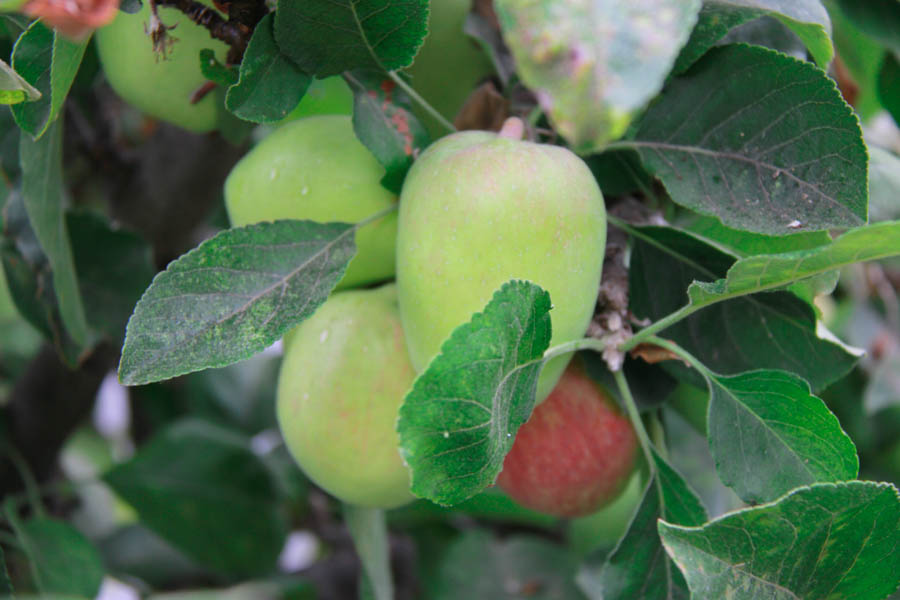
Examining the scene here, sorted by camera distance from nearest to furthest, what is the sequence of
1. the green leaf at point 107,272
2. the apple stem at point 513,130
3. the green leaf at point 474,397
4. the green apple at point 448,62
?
the green leaf at point 474,397 < the apple stem at point 513,130 < the green apple at point 448,62 < the green leaf at point 107,272

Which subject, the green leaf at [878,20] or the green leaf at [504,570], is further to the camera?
the green leaf at [504,570]

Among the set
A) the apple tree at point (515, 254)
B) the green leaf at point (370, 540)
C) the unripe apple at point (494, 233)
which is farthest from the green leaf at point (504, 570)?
the unripe apple at point (494, 233)

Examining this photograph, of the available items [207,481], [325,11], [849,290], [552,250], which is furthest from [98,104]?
[849,290]

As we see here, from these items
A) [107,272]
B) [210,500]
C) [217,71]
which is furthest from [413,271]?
[210,500]

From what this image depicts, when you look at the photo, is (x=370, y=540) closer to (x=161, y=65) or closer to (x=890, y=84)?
(x=161, y=65)

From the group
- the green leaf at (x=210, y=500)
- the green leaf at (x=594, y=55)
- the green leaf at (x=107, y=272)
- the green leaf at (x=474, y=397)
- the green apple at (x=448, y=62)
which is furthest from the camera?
the green leaf at (x=210, y=500)

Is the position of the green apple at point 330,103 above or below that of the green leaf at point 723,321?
above

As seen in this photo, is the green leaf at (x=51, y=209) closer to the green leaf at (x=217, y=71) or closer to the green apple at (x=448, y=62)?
the green leaf at (x=217, y=71)

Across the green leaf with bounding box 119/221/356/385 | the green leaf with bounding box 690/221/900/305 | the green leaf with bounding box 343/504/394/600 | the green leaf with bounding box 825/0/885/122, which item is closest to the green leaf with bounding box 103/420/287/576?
the green leaf with bounding box 343/504/394/600

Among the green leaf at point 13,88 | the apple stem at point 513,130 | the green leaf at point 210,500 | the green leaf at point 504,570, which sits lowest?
the green leaf at point 504,570
